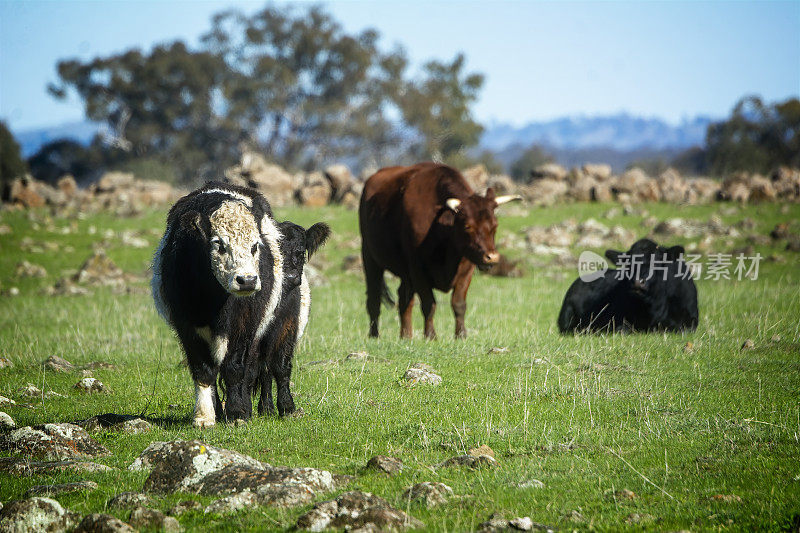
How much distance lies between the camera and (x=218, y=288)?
22.7 ft

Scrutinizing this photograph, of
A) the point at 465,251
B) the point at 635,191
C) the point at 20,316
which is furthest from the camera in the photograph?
the point at 635,191

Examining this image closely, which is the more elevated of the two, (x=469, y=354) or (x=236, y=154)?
(x=236, y=154)

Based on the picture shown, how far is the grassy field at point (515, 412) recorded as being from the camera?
213 inches

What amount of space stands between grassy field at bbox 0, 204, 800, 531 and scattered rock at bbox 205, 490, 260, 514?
0.08m

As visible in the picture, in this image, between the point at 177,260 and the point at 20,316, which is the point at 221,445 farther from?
the point at 20,316

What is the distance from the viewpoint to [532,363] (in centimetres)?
938

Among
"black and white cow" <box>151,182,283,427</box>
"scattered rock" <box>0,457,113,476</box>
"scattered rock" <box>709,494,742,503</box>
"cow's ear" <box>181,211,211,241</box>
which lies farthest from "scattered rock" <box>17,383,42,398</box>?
"scattered rock" <box>709,494,742,503</box>

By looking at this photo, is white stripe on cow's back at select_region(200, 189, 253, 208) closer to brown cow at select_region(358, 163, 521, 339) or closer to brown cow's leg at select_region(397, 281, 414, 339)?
brown cow at select_region(358, 163, 521, 339)

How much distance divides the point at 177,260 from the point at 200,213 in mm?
453

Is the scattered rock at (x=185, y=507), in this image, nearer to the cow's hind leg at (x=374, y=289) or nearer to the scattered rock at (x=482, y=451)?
the scattered rock at (x=482, y=451)

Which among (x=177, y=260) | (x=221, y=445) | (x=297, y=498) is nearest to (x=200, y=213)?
(x=177, y=260)

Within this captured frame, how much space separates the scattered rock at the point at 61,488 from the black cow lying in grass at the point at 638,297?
7753mm

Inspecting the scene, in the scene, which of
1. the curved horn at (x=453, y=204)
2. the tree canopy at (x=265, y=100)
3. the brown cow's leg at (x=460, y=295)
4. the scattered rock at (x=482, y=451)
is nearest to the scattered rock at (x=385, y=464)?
the scattered rock at (x=482, y=451)

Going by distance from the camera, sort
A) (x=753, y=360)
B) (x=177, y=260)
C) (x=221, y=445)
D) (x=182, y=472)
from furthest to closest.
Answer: (x=753, y=360), (x=177, y=260), (x=221, y=445), (x=182, y=472)
